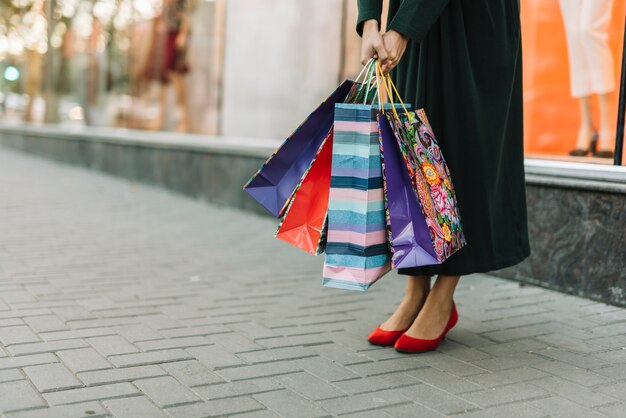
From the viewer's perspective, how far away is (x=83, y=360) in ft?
10.1

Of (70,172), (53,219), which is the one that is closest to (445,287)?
(53,219)

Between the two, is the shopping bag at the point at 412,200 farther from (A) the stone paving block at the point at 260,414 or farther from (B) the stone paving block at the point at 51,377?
(B) the stone paving block at the point at 51,377

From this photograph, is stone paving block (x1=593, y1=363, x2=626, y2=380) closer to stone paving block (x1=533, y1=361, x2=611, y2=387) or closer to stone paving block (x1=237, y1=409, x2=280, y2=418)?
stone paving block (x1=533, y1=361, x2=611, y2=387)

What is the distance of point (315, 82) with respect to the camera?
7.88 meters

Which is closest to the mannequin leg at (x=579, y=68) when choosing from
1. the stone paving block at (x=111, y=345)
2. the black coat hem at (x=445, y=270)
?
the black coat hem at (x=445, y=270)

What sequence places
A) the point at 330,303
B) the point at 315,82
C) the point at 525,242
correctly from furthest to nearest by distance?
1. the point at 315,82
2. the point at 330,303
3. the point at 525,242

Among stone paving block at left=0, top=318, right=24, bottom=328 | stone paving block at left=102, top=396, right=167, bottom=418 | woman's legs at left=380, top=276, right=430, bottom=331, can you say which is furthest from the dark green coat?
stone paving block at left=0, top=318, right=24, bottom=328

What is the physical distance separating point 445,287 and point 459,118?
2.34 feet

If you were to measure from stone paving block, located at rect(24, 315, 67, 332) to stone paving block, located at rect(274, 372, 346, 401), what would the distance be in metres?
1.19

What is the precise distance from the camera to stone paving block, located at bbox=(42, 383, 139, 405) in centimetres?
262

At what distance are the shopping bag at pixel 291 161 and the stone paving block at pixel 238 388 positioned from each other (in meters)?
0.64

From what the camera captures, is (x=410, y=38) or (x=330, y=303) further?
(x=330, y=303)

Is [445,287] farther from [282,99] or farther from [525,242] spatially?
[282,99]

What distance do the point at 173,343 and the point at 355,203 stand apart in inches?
44.0
